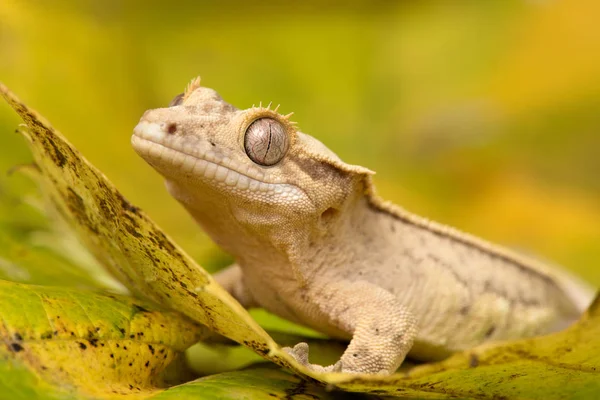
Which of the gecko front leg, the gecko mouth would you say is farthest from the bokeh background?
the gecko mouth

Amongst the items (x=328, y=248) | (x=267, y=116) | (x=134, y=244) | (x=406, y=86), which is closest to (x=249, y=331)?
(x=134, y=244)

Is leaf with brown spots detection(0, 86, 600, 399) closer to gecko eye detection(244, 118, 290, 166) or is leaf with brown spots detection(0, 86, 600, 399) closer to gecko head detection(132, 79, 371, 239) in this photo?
gecko head detection(132, 79, 371, 239)

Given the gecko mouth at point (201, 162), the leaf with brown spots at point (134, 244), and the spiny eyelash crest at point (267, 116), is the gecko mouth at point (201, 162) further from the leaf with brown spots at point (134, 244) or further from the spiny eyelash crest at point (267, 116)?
the leaf with brown spots at point (134, 244)

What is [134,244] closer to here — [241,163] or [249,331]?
[249,331]

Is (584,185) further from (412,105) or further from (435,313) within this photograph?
(435,313)

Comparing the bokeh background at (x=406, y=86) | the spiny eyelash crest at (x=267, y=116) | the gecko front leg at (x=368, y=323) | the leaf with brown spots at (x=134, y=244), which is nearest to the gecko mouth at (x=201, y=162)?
the spiny eyelash crest at (x=267, y=116)

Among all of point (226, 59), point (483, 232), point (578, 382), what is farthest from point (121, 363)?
point (226, 59)
